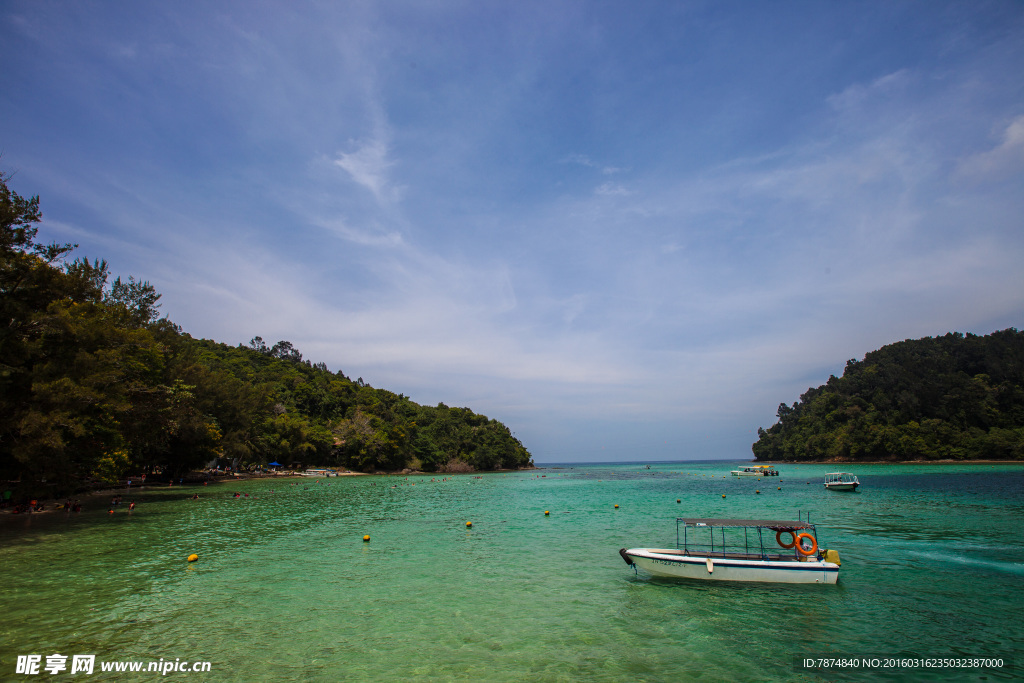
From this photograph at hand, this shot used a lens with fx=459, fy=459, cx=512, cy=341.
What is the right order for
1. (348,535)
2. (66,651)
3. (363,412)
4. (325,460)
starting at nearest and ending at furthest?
1. (66,651)
2. (348,535)
3. (325,460)
4. (363,412)

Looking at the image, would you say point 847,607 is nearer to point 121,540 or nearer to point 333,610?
point 333,610

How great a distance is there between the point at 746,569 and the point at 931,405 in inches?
5146

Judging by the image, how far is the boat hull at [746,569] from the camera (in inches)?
593

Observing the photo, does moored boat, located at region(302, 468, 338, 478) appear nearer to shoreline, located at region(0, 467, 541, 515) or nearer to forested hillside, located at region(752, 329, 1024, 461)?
shoreline, located at region(0, 467, 541, 515)

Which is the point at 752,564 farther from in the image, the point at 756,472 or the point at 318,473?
the point at 756,472

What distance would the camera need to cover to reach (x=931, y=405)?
10844cm

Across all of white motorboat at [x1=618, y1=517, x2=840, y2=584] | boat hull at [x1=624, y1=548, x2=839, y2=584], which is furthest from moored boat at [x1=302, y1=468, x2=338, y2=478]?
boat hull at [x1=624, y1=548, x2=839, y2=584]

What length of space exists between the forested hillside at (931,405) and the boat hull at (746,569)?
390 feet

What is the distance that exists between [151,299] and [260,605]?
57.7 m

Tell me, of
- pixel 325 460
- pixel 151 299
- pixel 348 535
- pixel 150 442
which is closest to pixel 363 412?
pixel 325 460

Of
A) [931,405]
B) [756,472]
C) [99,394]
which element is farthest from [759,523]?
[931,405]

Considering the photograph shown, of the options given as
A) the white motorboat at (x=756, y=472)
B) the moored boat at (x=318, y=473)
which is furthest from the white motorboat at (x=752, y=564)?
the white motorboat at (x=756, y=472)

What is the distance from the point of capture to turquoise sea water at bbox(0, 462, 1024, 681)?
9719 mm

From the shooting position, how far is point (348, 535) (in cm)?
2475
